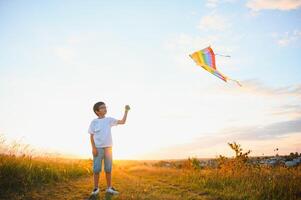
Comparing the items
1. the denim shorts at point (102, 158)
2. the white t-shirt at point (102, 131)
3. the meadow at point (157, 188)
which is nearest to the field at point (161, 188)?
the meadow at point (157, 188)

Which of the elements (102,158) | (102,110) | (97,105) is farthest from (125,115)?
(102,158)

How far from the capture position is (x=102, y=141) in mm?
8453

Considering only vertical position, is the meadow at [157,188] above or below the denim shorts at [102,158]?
below

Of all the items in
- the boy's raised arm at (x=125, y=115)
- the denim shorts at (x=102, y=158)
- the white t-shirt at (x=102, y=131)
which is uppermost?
the boy's raised arm at (x=125, y=115)

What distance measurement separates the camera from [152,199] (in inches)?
304

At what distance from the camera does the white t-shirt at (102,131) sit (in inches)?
333

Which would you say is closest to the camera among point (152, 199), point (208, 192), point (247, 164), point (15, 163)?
point (152, 199)

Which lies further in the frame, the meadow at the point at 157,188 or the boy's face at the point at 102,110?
the boy's face at the point at 102,110

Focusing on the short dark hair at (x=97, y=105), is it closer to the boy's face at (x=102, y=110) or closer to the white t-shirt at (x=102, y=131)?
the boy's face at (x=102, y=110)

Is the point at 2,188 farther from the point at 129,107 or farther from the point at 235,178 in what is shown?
the point at 235,178

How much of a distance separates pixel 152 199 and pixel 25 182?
4.12 metres

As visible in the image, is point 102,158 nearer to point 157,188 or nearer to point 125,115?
point 125,115

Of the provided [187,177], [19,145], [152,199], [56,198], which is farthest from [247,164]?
[19,145]

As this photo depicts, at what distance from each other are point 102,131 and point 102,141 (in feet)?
0.83
